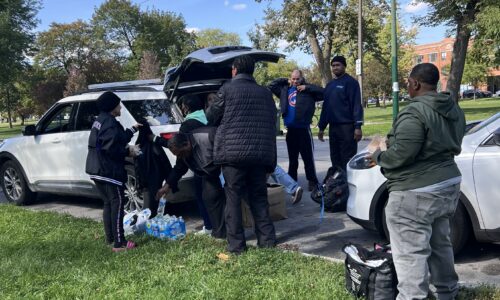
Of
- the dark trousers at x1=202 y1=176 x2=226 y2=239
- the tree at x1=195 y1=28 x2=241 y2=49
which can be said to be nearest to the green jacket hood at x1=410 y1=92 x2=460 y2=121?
the dark trousers at x1=202 y1=176 x2=226 y2=239

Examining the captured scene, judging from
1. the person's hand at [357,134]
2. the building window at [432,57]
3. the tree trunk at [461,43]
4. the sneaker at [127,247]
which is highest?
the building window at [432,57]

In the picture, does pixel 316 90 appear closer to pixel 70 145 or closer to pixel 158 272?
pixel 70 145

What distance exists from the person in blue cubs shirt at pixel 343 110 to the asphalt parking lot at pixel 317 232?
0.93 meters

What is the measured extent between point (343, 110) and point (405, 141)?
3967 millimetres

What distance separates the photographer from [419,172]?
3.12 metres

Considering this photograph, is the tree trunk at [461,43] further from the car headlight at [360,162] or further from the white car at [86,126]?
the car headlight at [360,162]

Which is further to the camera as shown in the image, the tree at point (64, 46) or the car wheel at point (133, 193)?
the tree at point (64, 46)

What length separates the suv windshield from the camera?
6.39 meters

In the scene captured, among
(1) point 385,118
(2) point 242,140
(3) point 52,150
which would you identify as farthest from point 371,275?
(1) point 385,118

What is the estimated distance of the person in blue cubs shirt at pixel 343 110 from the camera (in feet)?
22.6

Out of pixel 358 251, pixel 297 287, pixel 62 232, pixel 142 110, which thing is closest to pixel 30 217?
pixel 62 232

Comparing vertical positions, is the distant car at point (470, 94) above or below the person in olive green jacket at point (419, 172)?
below

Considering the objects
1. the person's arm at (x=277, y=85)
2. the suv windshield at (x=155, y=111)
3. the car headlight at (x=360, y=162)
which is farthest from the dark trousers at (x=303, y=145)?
the car headlight at (x=360, y=162)

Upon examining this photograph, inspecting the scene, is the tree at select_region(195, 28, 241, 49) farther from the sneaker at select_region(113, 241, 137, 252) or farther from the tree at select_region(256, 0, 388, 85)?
the sneaker at select_region(113, 241, 137, 252)
